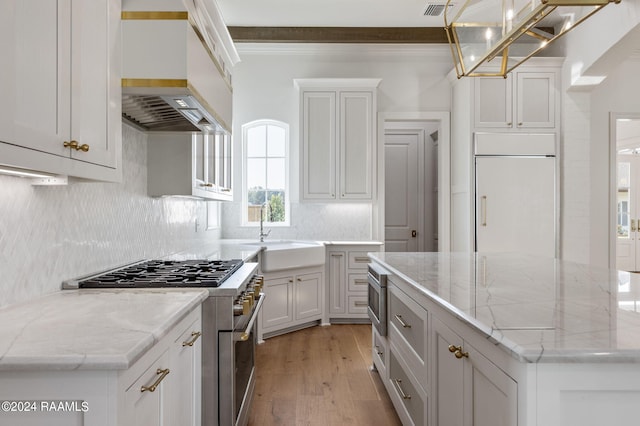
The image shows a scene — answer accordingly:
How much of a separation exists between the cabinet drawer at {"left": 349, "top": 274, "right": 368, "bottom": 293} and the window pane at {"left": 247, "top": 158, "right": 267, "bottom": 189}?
5.06ft

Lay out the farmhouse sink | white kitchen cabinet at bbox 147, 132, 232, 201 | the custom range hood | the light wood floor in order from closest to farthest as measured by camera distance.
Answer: the custom range hood, the light wood floor, white kitchen cabinet at bbox 147, 132, 232, 201, the farmhouse sink

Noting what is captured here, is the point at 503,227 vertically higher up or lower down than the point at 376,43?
lower down

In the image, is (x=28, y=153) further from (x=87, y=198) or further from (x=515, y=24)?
(x=515, y=24)

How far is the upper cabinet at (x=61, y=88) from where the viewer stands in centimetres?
110

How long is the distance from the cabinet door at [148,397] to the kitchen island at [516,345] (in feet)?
2.99

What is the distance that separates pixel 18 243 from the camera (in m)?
1.59

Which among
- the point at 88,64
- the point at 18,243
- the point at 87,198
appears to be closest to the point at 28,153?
the point at 88,64

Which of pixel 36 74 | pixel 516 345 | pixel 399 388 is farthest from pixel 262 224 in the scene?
pixel 516 345

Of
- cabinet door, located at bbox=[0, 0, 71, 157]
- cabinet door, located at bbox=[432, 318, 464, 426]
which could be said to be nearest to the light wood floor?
cabinet door, located at bbox=[432, 318, 464, 426]

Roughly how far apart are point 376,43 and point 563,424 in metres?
4.75

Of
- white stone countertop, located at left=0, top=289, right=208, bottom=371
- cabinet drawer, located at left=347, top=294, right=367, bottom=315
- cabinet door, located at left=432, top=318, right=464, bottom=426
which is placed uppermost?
white stone countertop, located at left=0, top=289, right=208, bottom=371

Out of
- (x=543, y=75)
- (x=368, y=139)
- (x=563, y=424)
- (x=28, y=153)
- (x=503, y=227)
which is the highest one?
(x=543, y=75)

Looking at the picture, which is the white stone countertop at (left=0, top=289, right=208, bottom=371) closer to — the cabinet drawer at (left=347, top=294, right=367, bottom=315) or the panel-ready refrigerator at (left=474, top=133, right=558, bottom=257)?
the cabinet drawer at (left=347, top=294, right=367, bottom=315)

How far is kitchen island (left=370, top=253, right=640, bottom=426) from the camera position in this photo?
1064mm
